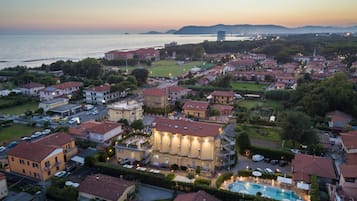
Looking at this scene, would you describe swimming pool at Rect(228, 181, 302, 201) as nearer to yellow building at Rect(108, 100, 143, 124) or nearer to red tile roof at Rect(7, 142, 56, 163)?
red tile roof at Rect(7, 142, 56, 163)

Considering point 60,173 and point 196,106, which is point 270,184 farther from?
point 196,106

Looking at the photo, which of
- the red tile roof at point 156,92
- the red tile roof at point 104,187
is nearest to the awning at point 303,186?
Result: the red tile roof at point 104,187

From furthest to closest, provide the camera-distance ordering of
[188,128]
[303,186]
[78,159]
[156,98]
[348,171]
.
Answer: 1. [156,98]
2. [78,159]
3. [188,128]
4. [303,186]
5. [348,171]

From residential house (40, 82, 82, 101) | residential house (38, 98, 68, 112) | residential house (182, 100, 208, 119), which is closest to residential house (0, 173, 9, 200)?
residential house (38, 98, 68, 112)

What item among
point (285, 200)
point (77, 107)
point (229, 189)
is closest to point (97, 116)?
point (77, 107)

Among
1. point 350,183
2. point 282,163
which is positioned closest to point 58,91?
point 282,163

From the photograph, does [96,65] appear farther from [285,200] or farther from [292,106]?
[285,200]
